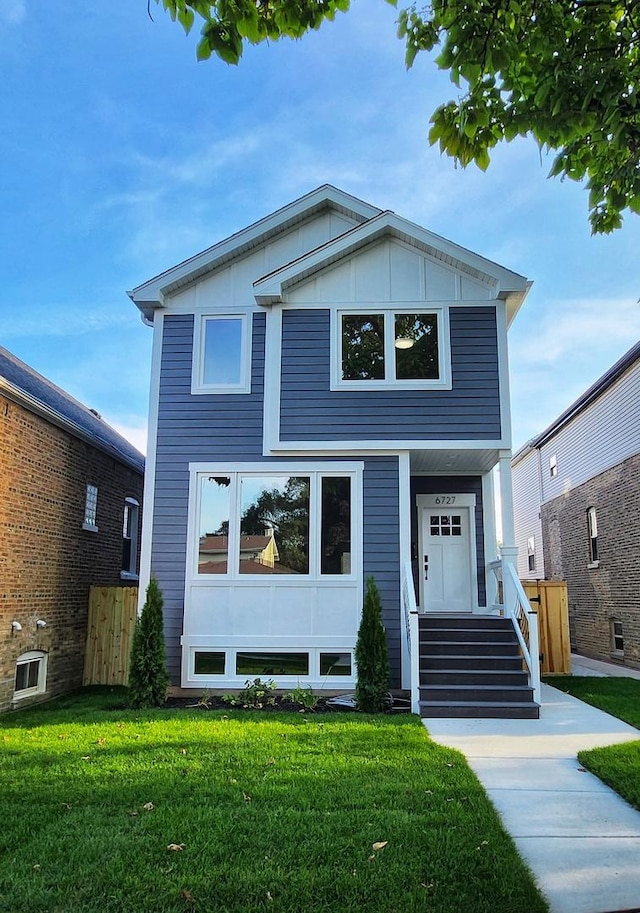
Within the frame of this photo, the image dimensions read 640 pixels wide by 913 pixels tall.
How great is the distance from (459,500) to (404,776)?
6.57 meters

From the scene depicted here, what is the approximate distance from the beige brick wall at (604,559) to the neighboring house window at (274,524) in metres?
6.92

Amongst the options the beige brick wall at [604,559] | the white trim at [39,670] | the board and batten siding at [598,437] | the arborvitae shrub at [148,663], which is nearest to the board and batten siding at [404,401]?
the arborvitae shrub at [148,663]

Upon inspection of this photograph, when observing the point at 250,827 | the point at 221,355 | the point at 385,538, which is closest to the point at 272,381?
the point at 221,355

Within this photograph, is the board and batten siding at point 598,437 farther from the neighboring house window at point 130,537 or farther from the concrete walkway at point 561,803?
the neighboring house window at point 130,537

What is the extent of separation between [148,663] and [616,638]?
10637mm

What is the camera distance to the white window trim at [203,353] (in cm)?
1016

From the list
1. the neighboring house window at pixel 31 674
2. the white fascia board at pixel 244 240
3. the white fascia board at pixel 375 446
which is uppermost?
the white fascia board at pixel 244 240

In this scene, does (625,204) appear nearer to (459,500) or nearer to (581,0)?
(581,0)

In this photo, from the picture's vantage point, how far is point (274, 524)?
9.73 m

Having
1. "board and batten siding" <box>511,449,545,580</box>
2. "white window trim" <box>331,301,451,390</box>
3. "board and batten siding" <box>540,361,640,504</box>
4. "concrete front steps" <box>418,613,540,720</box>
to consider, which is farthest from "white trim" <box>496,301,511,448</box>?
"board and batten siding" <box>511,449,545,580</box>

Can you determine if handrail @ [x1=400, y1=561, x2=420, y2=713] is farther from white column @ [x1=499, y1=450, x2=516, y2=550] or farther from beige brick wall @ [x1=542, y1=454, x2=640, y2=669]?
beige brick wall @ [x1=542, y1=454, x2=640, y2=669]

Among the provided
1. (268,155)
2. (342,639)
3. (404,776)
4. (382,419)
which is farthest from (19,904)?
(268,155)

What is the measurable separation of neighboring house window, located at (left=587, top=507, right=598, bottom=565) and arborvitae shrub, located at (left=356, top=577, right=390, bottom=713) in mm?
9275

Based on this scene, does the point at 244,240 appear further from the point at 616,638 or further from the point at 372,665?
the point at 616,638
